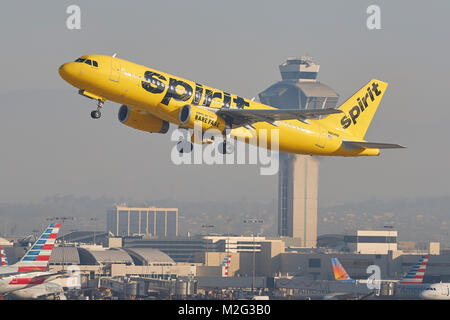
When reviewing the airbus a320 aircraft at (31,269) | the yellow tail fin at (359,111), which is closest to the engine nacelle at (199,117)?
the yellow tail fin at (359,111)

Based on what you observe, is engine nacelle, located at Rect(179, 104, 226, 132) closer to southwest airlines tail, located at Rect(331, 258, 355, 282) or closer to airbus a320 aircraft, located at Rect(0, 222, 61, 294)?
airbus a320 aircraft, located at Rect(0, 222, 61, 294)

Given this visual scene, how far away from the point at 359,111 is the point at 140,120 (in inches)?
992

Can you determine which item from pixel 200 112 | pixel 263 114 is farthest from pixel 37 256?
pixel 263 114

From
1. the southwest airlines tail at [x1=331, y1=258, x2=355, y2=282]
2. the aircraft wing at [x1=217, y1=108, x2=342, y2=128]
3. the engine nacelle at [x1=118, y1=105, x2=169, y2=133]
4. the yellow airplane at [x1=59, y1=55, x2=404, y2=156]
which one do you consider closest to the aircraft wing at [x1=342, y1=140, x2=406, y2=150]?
the yellow airplane at [x1=59, y1=55, x2=404, y2=156]

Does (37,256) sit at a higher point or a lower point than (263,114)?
lower

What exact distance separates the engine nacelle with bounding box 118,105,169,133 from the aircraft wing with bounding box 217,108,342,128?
610cm

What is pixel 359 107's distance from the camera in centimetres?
8762

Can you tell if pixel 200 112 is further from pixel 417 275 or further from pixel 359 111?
pixel 417 275

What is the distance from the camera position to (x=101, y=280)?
159 meters

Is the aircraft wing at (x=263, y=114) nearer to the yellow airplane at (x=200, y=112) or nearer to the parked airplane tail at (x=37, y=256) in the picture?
the yellow airplane at (x=200, y=112)

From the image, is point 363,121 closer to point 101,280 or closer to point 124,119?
point 124,119

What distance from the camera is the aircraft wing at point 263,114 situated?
6962cm
